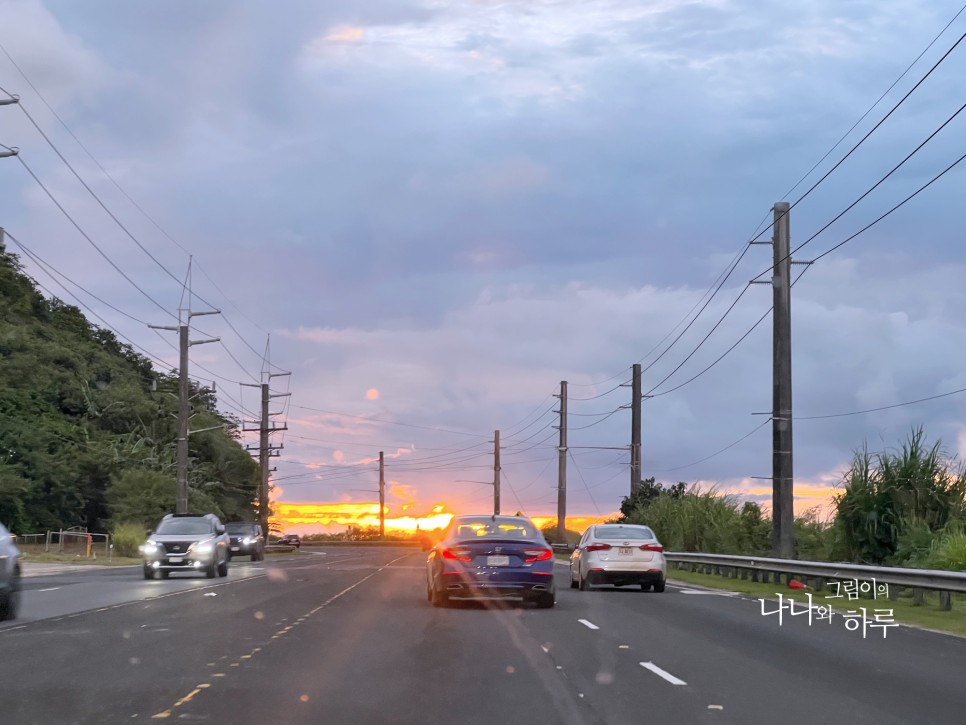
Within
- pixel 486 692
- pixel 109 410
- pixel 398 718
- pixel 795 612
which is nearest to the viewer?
pixel 398 718

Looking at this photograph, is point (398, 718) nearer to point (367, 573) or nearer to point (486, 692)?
point (486, 692)

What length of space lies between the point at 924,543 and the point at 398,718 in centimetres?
1966

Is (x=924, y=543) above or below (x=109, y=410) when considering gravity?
below

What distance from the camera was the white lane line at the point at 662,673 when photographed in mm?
12259

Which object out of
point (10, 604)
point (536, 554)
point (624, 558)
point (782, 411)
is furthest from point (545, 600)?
point (782, 411)

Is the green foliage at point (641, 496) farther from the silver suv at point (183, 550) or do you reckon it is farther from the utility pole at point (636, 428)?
the silver suv at point (183, 550)

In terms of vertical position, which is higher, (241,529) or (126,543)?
(241,529)

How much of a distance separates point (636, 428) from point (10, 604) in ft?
144

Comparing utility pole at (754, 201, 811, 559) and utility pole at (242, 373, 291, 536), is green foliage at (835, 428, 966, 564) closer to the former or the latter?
utility pole at (754, 201, 811, 559)

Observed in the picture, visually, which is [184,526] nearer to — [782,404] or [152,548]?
[152,548]

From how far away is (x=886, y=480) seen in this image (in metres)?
28.7

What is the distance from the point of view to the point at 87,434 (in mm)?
84875

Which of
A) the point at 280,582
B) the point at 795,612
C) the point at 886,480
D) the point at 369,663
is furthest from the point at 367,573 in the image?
the point at 369,663

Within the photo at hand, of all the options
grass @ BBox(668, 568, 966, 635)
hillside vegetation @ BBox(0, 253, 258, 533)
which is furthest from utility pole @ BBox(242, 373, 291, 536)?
grass @ BBox(668, 568, 966, 635)
